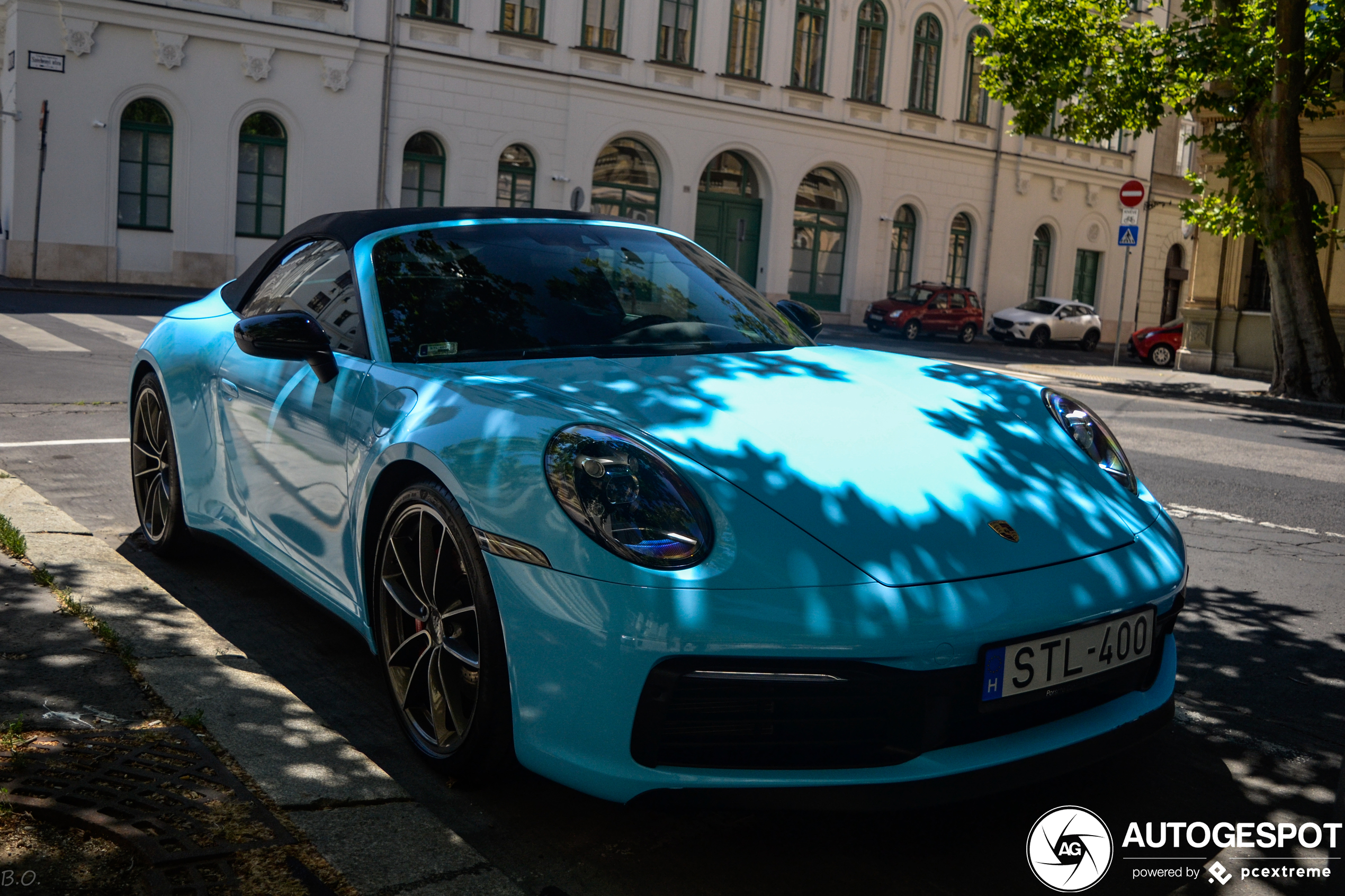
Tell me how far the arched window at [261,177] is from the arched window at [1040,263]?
76.0ft

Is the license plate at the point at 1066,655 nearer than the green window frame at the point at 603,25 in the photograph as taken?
Yes

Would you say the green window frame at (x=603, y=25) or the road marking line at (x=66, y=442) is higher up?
the green window frame at (x=603, y=25)

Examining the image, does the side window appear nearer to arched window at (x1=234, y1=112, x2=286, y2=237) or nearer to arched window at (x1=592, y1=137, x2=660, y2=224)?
arched window at (x1=234, y1=112, x2=286, y2=237)

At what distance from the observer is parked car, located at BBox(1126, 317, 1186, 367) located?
2814 cm

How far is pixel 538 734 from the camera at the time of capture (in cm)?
266

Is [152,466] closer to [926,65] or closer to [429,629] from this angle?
[429,629]

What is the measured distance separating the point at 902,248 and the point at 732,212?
6.03 m

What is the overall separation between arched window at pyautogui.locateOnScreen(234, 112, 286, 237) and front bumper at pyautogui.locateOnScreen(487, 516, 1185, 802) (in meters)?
24.3

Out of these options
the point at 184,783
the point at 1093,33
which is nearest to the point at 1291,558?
the point at 184,783

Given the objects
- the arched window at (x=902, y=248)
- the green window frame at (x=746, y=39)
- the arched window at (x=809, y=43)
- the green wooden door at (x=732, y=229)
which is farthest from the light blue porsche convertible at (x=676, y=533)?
the arched window at (x=902, y=248)

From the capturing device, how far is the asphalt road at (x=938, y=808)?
105 inches

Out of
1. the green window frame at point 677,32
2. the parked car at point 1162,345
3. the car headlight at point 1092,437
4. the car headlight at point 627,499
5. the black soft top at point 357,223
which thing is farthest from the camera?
the green window frame at point 677,32

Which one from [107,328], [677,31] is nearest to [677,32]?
[677,31]

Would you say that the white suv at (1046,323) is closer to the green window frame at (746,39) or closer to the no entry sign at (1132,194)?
the green window frame at (746,39)
